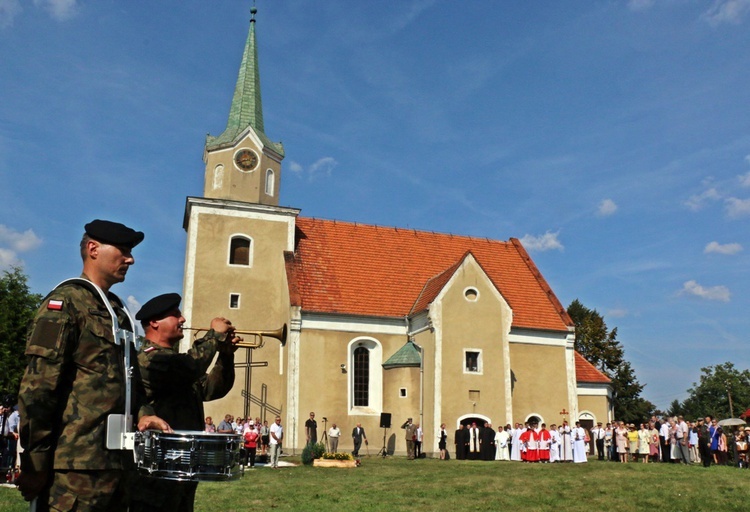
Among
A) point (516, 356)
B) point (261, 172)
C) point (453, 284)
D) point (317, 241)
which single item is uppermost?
point (261, 172)

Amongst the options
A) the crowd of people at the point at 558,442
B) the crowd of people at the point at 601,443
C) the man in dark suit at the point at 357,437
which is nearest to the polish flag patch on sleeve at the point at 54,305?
the crowd of people at the point at 558,442

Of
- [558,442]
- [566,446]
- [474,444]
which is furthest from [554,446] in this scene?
[474,444]

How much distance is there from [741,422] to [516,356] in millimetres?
15390

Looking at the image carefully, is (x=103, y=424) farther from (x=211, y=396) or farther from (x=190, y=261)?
(x=190, y=261)

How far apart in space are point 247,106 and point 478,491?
2621cm

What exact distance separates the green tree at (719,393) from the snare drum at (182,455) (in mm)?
102250

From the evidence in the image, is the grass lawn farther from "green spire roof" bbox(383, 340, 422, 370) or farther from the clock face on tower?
the clock face on tower

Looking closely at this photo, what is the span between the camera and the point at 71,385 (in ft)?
13.1

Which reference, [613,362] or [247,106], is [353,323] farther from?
[613,362]

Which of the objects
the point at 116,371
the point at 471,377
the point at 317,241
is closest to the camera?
the point at 116,371

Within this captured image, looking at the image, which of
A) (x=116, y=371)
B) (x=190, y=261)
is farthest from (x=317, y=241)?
(x=116, y=371)

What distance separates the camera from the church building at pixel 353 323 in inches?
1178

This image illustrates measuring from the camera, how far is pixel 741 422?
3781 cm

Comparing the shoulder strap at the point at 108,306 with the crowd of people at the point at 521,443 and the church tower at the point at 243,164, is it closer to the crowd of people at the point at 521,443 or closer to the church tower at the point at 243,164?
the crowd of people at the point at 521,443
